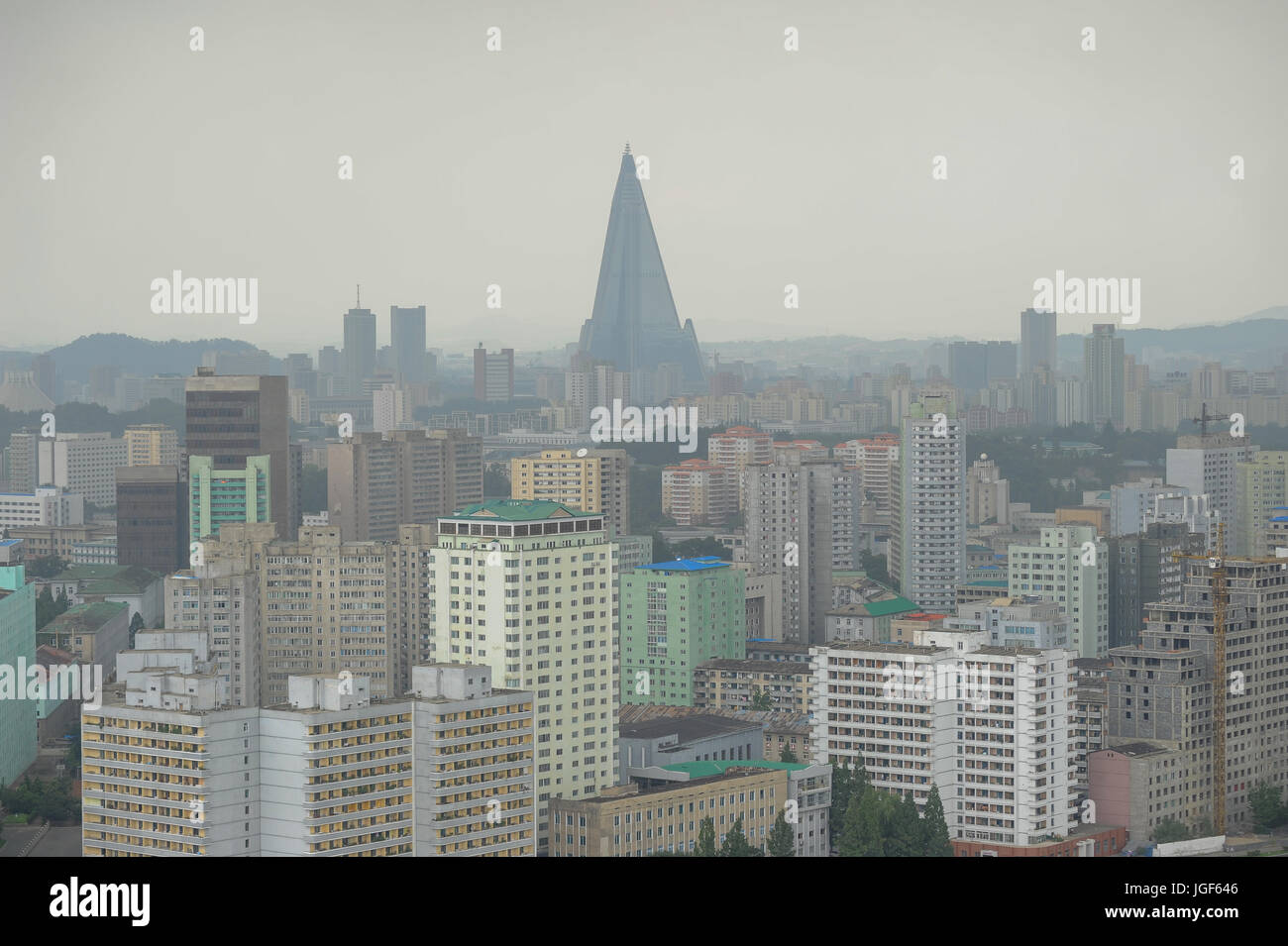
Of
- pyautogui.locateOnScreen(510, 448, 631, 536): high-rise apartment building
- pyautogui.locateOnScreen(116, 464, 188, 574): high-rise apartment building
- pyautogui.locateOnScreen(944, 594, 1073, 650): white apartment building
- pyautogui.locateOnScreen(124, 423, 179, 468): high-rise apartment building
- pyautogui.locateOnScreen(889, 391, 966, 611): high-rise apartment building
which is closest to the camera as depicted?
pyautogui.locateOnScreen(944, 594, 1073, 650): white apartment building

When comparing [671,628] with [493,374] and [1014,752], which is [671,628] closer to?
[1014,752]

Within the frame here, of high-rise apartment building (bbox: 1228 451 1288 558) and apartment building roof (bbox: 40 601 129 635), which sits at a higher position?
high-rise apartment building (bbox: 1228 451 1288 558)

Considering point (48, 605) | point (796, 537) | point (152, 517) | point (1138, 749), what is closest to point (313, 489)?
point (152, 517)

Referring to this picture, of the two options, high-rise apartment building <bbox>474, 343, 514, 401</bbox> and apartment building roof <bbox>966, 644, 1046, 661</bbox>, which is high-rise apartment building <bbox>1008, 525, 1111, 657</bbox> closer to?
apartment building roof <bbox>966, 644, 1046, 661</bbox>

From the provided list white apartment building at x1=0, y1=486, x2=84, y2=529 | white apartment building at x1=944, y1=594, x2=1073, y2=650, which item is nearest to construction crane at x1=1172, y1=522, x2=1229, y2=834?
white apartment building at x1=944, y1=594, x2=1073, y2=650
